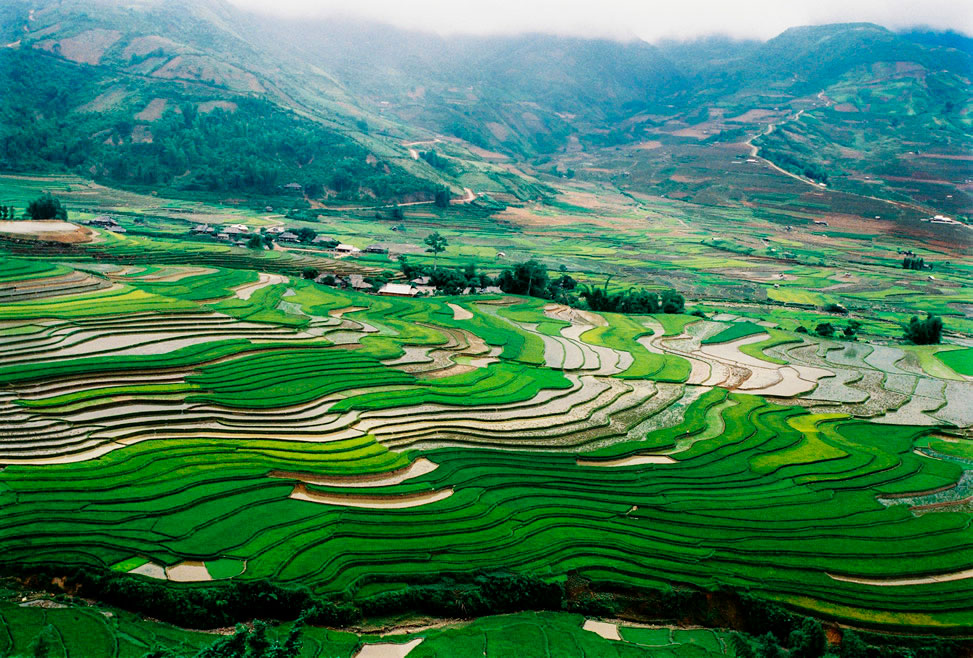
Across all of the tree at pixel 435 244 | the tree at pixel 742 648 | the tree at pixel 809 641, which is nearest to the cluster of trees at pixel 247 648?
the tree at pixel 742 648

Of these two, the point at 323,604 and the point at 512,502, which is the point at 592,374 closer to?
the point at 512,502

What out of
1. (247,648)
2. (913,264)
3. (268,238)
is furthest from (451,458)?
(913,264)

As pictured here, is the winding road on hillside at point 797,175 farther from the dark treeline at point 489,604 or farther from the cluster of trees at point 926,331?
the dark treeline at point 489,604

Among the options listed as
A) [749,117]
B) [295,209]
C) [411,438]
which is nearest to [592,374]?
[411,438]

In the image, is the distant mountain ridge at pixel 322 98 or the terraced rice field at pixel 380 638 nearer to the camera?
the terraced rice field at pixel 380 638

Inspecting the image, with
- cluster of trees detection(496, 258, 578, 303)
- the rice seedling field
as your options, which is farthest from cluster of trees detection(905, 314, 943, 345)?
cluster of trees detection(496, 258, 578, 303)

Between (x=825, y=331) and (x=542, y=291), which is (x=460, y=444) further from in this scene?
(x=825, y=331)

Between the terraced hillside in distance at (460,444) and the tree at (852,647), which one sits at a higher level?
the terraced hillside in distance at (460,444)
